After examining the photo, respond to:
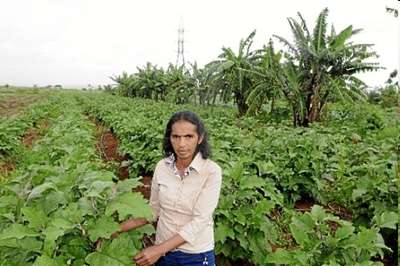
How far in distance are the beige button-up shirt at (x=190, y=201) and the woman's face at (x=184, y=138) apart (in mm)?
66

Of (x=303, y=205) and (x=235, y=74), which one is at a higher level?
(x=235, y=74)

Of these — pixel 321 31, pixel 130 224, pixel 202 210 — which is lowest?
pixel 130 224

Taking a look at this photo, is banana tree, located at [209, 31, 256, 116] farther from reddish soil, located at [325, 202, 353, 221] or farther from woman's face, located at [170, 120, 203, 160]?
woman's face, located at [170, 120, 203, 160]

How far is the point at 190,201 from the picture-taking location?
255 cm

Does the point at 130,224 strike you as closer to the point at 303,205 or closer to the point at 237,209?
the point at 237,209

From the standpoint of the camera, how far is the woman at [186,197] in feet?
8.21

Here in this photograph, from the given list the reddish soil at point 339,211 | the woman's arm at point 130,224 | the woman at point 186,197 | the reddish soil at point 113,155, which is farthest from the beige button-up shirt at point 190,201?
the reddish soil at point 339,211

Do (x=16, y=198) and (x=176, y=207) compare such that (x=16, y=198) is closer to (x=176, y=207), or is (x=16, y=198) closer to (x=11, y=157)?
(x=176, y=207)

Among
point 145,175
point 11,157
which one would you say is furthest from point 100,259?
point 11,157

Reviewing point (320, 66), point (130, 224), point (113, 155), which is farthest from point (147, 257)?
point (320, 66)

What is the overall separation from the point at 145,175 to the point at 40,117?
951 cm

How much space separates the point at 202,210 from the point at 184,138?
0.41 m

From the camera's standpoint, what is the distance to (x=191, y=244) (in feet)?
8.39

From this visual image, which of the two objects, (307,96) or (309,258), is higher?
(307,96)
